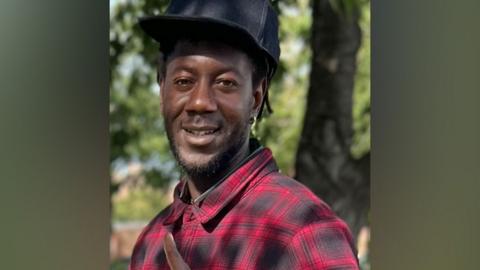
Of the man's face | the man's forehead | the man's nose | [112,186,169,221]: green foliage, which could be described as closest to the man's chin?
the man's face

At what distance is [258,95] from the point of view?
2.00 meters

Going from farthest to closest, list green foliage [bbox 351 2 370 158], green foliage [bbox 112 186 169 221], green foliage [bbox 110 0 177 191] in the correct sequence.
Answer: green foliage [bbox 112 186 169 221] < green foliage [bbox 351 2 370 158] < green foliage [bbox 110 0 177 191]

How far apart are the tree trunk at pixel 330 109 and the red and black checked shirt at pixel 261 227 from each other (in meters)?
1.89

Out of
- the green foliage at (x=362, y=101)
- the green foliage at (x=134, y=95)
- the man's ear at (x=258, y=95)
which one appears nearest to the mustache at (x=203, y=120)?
the man's ear at (x=258, y=95)

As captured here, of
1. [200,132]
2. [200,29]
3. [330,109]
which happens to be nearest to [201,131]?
[200,132]

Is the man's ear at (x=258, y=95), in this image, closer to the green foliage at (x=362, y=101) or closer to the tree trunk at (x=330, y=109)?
the tree trunk at (x=330, y=109)

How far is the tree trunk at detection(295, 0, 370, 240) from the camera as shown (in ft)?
12.8

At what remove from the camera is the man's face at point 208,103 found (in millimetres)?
1907

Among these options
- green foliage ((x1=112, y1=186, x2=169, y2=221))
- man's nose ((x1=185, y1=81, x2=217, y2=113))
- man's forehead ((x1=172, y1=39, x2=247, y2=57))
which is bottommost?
green foliage ((x1=112, y1=186, x2=169, y2=221))

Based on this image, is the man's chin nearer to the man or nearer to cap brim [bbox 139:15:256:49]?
the man
